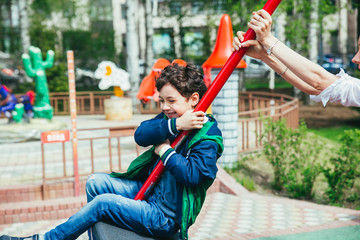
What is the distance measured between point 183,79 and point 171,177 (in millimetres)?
579

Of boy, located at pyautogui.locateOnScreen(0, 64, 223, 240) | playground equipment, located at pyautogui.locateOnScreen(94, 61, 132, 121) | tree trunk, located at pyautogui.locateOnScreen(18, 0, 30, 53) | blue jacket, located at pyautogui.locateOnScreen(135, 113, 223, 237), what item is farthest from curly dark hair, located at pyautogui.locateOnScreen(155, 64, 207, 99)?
tree trunk, located at pyautogui.locateOnScreen(18, 0, 30, 53)

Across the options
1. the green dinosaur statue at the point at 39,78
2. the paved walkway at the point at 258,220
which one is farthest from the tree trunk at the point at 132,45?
the paved walkway at the point at 258,220

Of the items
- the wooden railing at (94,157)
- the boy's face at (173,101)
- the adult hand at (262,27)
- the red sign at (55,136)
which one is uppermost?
the adult hand at (262,27)

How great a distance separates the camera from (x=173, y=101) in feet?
8.63

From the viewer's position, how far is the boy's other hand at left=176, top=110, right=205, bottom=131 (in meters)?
2.39

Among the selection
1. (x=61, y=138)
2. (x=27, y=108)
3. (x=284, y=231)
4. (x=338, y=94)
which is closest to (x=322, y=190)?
(x=284, y=231)

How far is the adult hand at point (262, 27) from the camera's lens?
2.31 meters

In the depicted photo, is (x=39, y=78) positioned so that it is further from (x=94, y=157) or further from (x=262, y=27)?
(x=262, y=27)

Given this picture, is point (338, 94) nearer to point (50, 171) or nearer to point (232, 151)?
point (232, 151)

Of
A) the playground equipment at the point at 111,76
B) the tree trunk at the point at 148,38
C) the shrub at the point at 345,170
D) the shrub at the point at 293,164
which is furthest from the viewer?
the tree trunk at the point at 148,38

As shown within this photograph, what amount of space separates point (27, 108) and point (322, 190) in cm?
776

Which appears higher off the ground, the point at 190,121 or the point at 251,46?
the point at 251,46

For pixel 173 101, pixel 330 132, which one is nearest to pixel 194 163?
pixel 173 101

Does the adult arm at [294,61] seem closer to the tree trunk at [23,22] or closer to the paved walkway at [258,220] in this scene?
the paved walkway at [258,220]
